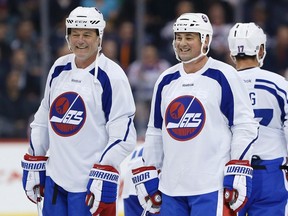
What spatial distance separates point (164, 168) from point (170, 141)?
0.15 metres

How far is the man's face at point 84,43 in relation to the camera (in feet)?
17.4

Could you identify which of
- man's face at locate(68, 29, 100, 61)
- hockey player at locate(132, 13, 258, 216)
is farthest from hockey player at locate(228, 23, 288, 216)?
man's face at locate(68, 29, 100, 61)

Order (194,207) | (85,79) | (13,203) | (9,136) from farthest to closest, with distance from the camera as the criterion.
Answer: (9,136) < (13,203) < (85,79) < (194,207)

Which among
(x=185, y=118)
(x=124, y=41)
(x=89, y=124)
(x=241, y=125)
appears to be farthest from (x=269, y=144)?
(x=124, y=41)

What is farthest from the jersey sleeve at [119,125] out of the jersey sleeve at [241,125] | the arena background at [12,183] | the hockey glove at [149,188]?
the arena background at [12,183]

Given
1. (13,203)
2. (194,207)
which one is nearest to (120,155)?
(194,207)

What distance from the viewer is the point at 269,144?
5750mm

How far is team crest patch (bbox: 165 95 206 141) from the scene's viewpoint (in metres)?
5.00

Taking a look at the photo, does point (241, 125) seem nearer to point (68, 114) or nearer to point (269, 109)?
point (269, 109)

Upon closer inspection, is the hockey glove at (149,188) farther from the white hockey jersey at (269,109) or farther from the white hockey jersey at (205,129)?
the white hockey jersey at (269,109)

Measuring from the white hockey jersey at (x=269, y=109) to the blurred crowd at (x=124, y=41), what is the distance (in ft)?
11.4

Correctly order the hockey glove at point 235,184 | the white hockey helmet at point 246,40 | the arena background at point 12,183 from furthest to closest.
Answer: the arena background at point 12,183, the white hockey helmet at point 246,40, the hockey glove at point 235,184

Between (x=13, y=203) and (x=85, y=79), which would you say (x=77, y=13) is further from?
(x=13, y=203)

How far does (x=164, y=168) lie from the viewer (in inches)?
202
